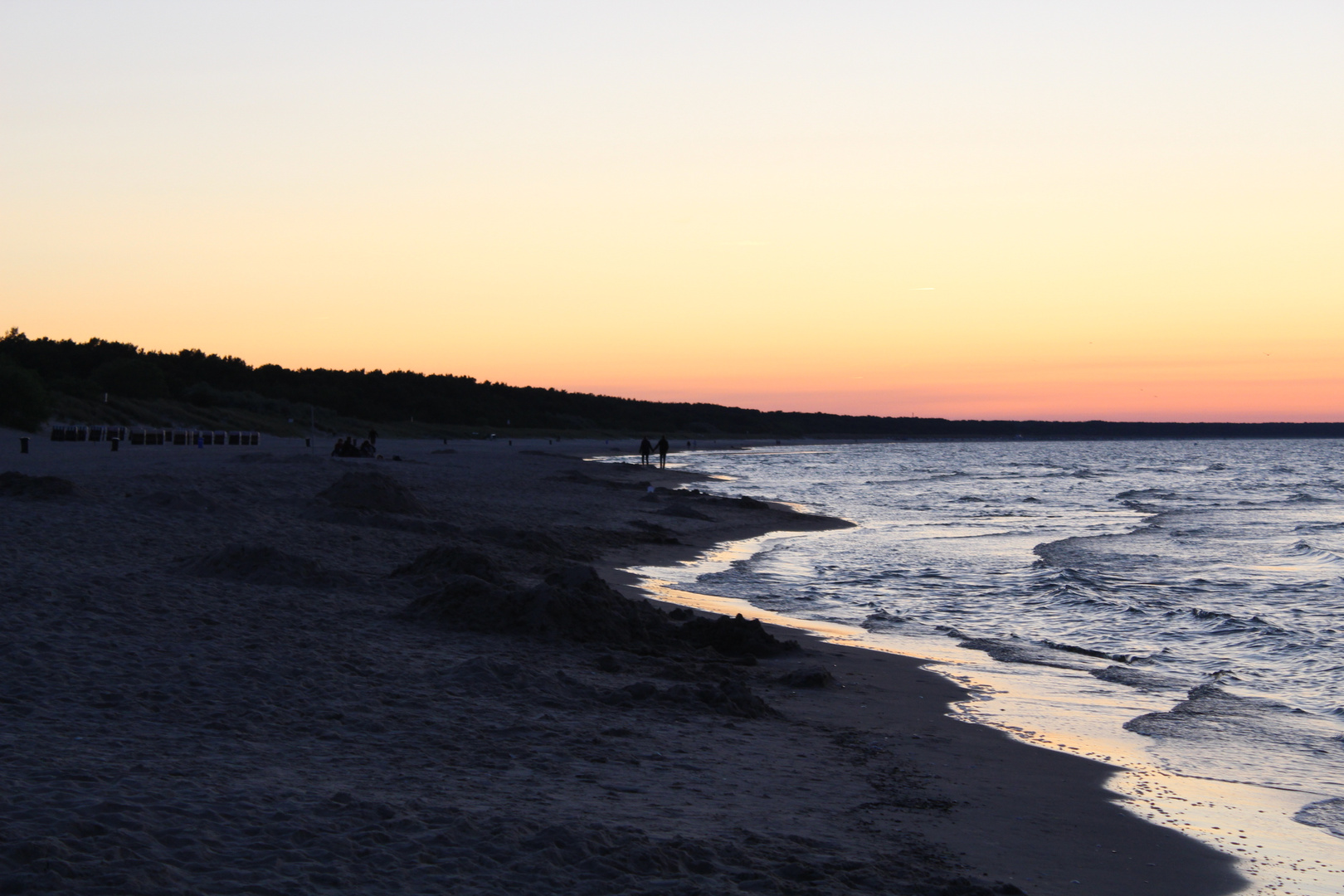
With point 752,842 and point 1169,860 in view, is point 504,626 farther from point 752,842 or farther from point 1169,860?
point 1169,860

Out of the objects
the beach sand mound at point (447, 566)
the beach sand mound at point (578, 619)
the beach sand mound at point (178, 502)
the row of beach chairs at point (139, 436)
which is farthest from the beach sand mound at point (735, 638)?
the row of beach chairs at point (139, 436)

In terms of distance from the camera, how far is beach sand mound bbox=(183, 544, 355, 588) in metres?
11.0

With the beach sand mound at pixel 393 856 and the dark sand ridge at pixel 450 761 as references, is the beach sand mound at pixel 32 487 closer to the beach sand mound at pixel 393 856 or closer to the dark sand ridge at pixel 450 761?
the dark sand ridge at pixel 450 761

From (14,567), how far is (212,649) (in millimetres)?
3559

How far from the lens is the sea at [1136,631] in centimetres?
662

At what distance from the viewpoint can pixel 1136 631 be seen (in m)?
13.3

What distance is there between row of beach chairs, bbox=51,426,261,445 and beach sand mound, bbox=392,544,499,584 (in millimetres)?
30272

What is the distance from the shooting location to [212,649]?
7918 millimetres

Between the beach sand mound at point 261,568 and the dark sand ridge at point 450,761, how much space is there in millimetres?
34

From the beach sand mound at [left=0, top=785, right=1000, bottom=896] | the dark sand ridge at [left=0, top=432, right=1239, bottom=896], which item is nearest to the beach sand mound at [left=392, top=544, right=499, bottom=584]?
the dark sand ridge at [left=0, top=432, right=1239, bottom=896]

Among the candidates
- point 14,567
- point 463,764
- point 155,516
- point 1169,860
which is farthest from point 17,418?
point 1169,860

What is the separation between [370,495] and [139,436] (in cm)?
2937

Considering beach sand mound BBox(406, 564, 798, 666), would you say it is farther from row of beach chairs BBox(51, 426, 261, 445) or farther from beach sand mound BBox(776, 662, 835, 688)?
row of beach chairs BBox(51, 426, 261, 445)

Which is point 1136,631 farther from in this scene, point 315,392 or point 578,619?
point 315,392
